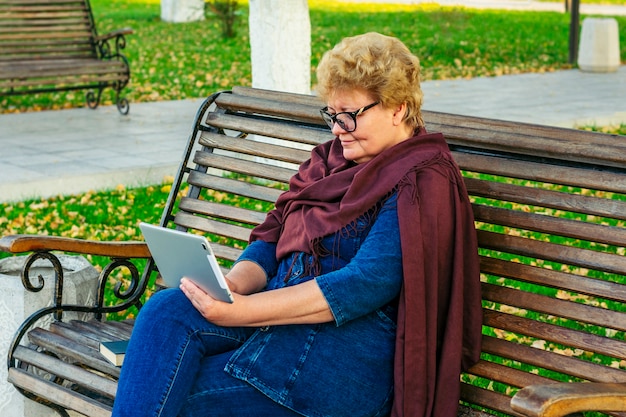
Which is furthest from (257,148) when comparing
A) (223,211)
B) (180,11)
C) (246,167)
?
(180,11)

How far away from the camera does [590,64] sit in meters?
15.0

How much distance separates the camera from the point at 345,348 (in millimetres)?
2883

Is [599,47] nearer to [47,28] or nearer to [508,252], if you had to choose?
[47,28]

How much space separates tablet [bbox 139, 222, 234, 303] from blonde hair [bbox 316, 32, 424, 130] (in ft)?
2.01

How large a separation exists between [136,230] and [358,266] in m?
4.10

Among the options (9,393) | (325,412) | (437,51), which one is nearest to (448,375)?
(325,412)

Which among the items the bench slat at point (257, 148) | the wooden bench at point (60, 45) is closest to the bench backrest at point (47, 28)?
the wooden bench at point (60, 45)

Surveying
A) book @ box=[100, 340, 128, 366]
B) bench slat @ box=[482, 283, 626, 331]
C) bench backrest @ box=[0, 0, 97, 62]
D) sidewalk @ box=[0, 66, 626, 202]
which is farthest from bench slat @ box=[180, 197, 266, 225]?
bench backrest @ box=[0, 0, 97, 62]

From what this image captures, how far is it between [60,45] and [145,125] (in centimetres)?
199

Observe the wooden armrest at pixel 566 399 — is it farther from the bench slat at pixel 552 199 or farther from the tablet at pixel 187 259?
the tablet at pixel 187 259

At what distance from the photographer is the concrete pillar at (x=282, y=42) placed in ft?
26.9

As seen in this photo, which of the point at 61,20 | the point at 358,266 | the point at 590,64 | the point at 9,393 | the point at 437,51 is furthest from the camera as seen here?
the point at 437,51

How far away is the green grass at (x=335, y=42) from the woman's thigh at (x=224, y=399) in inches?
365

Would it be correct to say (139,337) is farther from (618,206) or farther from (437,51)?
(437,51)
